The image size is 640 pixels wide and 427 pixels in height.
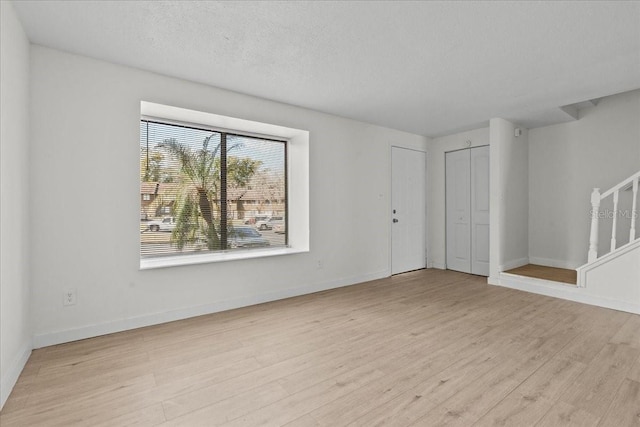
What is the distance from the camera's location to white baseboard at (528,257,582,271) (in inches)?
189

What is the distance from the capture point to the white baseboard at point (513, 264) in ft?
15.1

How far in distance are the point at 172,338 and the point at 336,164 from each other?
116 inches

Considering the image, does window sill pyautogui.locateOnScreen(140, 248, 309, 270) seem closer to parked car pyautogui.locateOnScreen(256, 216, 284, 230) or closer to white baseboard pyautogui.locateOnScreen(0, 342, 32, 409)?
parked car pyautogui.locateOnScreen(256, 216, 284, 230)

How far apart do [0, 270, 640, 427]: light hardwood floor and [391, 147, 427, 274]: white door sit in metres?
1.96

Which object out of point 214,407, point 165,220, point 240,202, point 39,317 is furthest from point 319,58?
point 39,317

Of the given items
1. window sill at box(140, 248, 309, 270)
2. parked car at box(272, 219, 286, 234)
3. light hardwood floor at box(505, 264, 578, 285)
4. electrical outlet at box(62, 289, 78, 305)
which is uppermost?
parked car at box(272, 219, 286, 234)

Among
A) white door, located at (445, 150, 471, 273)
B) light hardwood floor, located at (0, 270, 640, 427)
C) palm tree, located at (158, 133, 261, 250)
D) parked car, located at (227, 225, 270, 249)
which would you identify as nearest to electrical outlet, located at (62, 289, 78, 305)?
light hardwood floor, located at (0, 270, 640, 427)

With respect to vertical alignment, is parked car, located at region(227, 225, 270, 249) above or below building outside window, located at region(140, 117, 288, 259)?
below

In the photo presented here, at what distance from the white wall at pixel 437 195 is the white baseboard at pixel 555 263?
1.42 m

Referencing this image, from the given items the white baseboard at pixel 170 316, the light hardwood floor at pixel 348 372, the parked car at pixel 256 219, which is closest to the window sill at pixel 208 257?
the parked car at pixel 256 219

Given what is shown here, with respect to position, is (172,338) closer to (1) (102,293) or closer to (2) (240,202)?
A: (1) (102,293)

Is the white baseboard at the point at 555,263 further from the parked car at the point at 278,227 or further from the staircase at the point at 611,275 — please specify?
the parked car at the point at 278,227

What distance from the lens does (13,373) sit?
1999 mm

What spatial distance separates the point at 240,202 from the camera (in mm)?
4020
